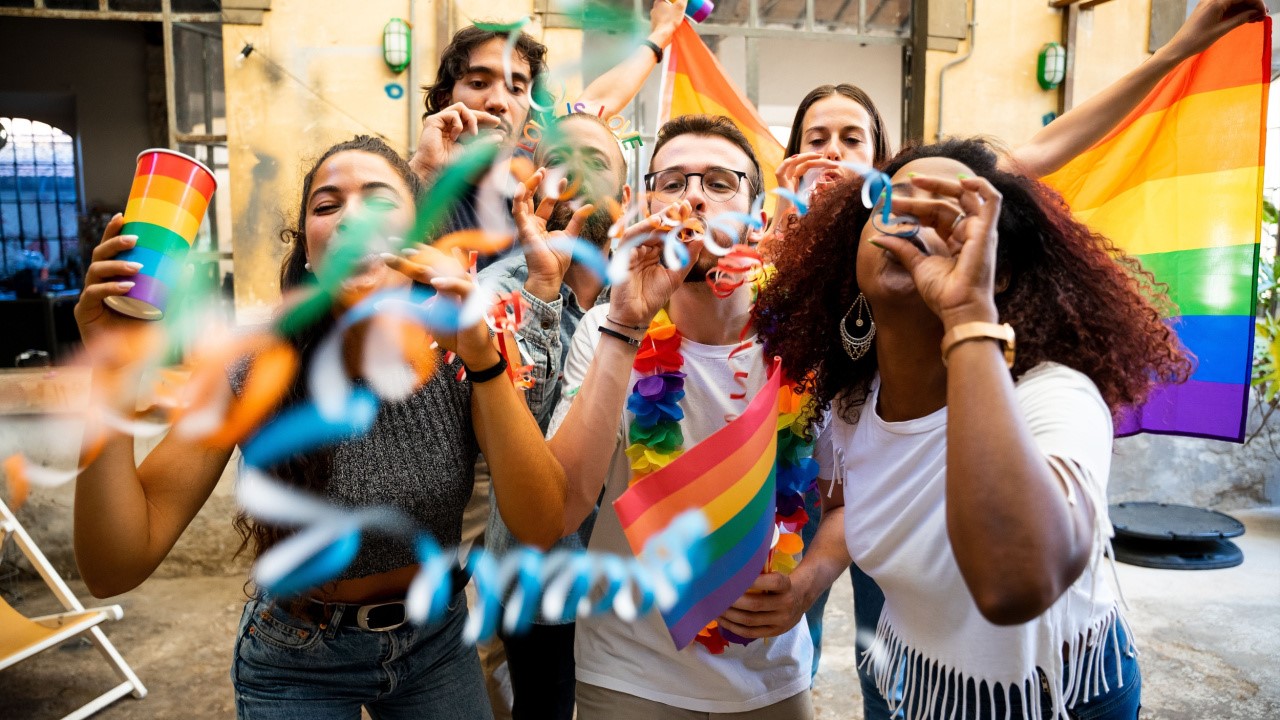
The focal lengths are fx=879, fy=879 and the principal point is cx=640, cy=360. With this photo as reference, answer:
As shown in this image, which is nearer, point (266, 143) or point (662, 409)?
point (662, 409)

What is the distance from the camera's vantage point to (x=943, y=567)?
48.1 inches

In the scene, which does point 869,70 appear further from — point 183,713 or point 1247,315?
point 183,713

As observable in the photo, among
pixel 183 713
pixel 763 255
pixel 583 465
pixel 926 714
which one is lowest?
pixel 183 713

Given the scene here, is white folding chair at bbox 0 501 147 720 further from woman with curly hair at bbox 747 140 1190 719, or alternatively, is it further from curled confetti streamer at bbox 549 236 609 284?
woman with curly hair at bbox 747 140 1190 719

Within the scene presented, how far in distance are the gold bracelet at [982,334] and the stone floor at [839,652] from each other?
245 cm

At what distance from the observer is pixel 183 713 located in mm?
3053

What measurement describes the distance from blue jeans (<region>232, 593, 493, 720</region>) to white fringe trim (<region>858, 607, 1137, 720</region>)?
0.75m

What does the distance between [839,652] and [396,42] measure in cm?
336

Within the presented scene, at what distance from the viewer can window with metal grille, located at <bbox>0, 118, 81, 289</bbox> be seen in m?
7.41

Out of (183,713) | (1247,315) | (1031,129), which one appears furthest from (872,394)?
(1031,129)

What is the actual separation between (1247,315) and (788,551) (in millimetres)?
1468

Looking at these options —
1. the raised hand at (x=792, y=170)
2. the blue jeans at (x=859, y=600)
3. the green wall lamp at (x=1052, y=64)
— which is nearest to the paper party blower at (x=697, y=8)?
the raised hand at (x=792, y=170)

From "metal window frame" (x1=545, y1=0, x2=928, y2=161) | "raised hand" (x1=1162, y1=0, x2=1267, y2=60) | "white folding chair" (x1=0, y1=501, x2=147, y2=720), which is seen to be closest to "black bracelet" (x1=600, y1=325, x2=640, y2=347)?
"raised hand" (x1=1162, y1=0, x2=1267, y2=60)

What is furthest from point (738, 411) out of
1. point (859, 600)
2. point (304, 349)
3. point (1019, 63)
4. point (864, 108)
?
point (1019, 63)
